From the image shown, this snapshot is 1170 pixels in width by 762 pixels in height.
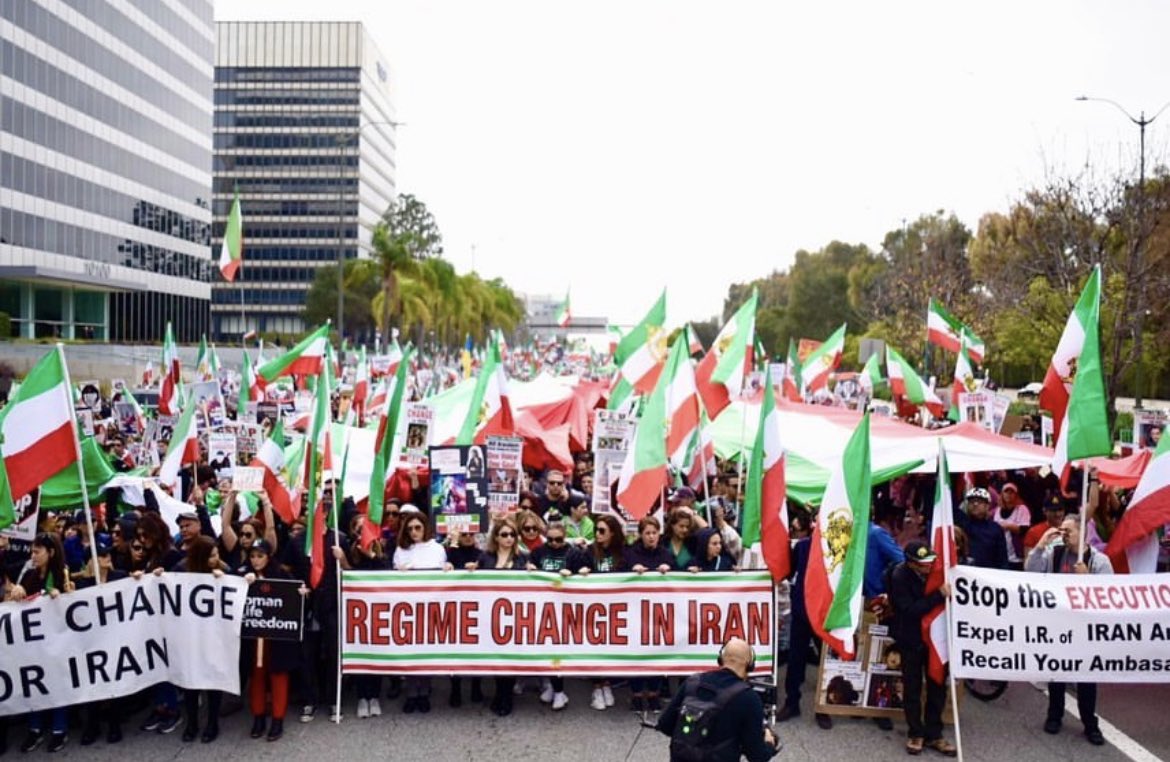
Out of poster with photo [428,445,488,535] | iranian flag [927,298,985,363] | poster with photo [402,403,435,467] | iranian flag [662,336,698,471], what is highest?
iranian flag [927,298,985,363]

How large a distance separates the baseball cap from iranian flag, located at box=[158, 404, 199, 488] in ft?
27.2

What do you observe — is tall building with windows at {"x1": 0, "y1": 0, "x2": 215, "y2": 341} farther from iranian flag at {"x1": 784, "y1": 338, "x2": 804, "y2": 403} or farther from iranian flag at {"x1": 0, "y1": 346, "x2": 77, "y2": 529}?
iranian flag at {"x1": 0, "y1": 346, "x2": 77, "y2": 529}

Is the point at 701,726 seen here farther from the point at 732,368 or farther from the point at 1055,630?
the point at 732,368

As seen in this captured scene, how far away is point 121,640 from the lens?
24.9 feet

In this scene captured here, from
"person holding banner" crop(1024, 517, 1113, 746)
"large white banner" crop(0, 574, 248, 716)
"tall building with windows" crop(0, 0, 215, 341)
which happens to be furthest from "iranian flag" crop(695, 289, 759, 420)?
"tall building with windows" crop(0, 0, 215, 341)

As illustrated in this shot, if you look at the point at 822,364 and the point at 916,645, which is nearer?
the point at 916,645

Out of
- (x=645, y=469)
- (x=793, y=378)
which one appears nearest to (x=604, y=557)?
(x=645, y=469)

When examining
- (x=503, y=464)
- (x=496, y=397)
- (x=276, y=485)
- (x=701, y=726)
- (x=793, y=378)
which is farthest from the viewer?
(x=793, y=378)

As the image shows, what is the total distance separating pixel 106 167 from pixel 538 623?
196ft

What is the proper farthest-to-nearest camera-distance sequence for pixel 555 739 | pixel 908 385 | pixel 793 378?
pixel 793 378
pixel 908 385
pixel 555 739

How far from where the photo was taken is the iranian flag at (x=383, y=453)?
865cm

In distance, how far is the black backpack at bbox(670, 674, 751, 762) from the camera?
16.1 ft

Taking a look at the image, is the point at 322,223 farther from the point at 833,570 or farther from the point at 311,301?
the point at 833,570

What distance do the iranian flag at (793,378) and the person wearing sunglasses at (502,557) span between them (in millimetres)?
14716
